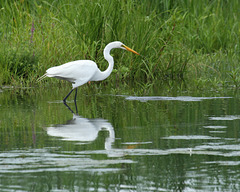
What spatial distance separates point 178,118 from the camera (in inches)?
266

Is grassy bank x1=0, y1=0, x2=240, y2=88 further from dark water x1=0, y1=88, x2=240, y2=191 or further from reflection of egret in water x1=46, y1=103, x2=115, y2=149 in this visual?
reflection of egret in water x1=46, y1=103, x2=115, y2=149

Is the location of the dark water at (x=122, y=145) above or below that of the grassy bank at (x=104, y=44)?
below

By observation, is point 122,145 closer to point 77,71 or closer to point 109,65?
point 77,71

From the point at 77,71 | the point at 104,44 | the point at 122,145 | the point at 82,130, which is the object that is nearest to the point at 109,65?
the point at 77,71

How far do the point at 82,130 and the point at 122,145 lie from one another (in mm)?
932

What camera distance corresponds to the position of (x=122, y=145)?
201 inches

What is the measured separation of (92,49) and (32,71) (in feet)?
4.11

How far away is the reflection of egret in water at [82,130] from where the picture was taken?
5.44m

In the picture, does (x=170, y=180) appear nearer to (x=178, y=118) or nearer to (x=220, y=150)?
(x=220, y=150)

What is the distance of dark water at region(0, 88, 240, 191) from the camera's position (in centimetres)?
391

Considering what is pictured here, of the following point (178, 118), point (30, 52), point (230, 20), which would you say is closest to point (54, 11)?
point (30, 52)

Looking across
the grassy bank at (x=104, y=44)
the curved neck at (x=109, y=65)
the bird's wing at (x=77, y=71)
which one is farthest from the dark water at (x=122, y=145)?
the grassy bank at (x=104, y=44)

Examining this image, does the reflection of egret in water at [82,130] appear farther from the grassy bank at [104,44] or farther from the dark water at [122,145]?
the grassy bank at [104,44]

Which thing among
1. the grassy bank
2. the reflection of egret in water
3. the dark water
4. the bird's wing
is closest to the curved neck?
the bird's wing
